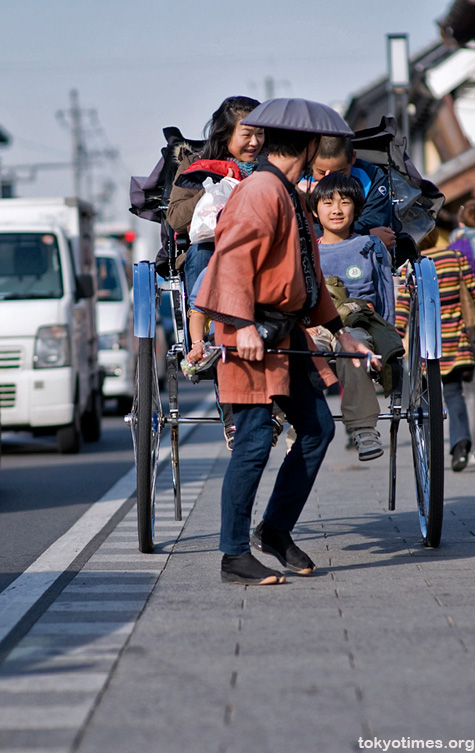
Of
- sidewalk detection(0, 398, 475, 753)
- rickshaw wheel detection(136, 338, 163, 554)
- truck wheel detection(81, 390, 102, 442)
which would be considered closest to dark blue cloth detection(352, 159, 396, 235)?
rickshaw wheel detection(136, 338, 163, 554)

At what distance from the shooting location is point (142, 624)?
15.4ft

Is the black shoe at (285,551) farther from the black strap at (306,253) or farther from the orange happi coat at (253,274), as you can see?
the black strap at (306,253)

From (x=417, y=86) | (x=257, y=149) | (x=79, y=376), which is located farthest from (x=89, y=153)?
(x=257, y=149)

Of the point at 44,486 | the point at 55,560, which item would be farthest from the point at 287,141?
the point at 44,486

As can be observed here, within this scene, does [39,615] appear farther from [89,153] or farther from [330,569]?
[89,153]

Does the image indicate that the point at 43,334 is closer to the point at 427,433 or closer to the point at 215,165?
the point at 215,165

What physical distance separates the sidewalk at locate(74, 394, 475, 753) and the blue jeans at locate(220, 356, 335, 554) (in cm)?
28

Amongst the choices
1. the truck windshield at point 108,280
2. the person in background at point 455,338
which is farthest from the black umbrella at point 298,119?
the truck windshield at point 108,280

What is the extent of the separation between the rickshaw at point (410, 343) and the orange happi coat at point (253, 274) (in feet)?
0.43

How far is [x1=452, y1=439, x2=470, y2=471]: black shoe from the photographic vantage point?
9.75 meters

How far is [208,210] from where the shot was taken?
5.95 m

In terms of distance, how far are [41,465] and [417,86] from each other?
77.5ft

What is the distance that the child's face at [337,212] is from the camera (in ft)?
20.8

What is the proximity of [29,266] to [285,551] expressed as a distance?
26.0ft
